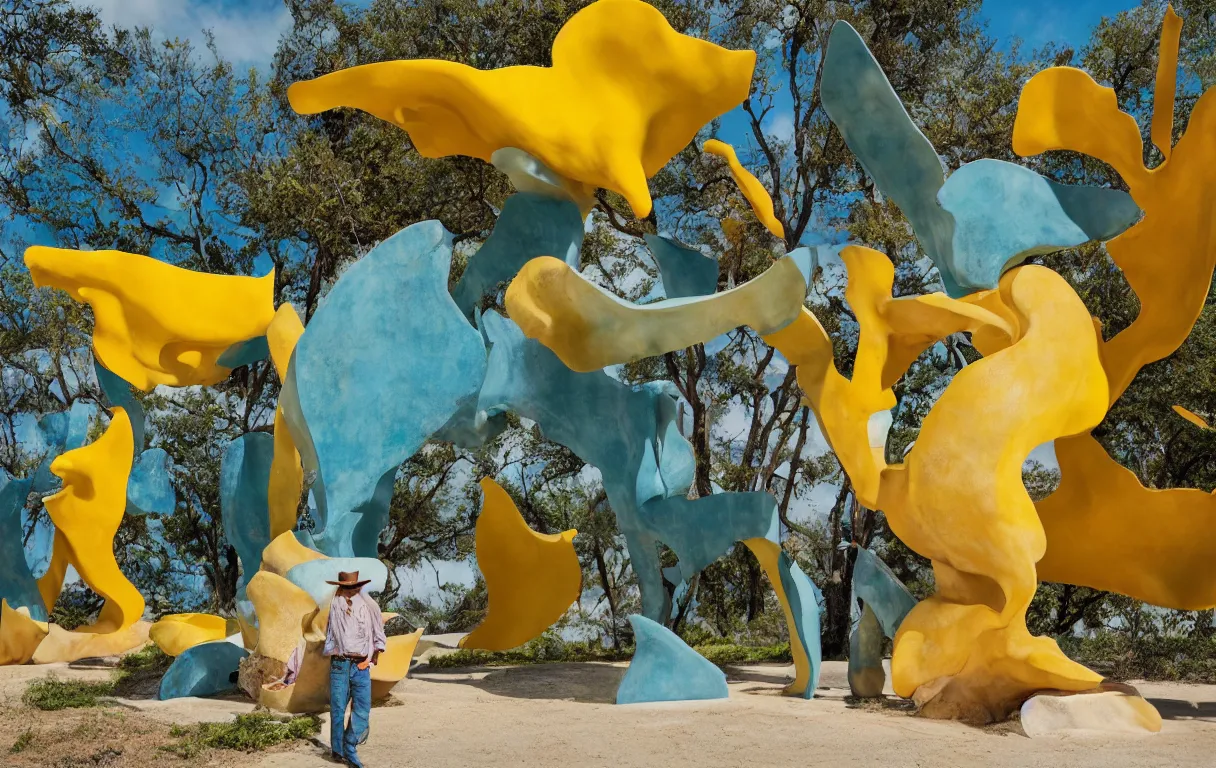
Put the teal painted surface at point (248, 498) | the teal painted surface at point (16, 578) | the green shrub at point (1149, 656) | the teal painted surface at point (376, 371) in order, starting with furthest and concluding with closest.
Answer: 1. the teal painted surface at point (16, 578)
2. the green shrub at point (1149, 656)
3. the teal painted surface at point (248, 498)
4. the teal painted surface at point (376, 371)

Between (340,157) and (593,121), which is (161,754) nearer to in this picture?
(593,121)

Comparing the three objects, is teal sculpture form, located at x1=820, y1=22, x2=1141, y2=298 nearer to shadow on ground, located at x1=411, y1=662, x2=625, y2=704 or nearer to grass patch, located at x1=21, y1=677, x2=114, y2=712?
shadow on ground, located at x1=411, y1=662, x2=625, y2=704

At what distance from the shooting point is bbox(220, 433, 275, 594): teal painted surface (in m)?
10.4

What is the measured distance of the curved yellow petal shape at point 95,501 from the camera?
10898mm

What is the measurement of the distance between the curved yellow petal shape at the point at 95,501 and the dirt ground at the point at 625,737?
2172 mm

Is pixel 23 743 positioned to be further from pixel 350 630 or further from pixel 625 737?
pixel 625 737

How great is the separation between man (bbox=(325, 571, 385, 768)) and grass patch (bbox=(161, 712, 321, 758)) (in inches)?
19.9

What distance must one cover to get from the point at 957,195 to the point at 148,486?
331 inches

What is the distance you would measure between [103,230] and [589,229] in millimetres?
6198

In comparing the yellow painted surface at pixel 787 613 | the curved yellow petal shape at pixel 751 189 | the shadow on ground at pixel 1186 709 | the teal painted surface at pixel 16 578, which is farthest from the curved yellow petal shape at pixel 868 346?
the teal painted surface at pixel 16 578

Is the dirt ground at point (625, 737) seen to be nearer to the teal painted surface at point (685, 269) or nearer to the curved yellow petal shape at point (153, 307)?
the curved yellow petal shape at point (153, 307)

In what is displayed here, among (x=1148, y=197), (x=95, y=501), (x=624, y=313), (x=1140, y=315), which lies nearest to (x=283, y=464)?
(x=95, y=501)

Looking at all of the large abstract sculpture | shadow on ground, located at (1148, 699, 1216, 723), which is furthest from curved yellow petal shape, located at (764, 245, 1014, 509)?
shadow on ground, located at (1148, 699, 1216, 723)

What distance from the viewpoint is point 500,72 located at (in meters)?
8.93
